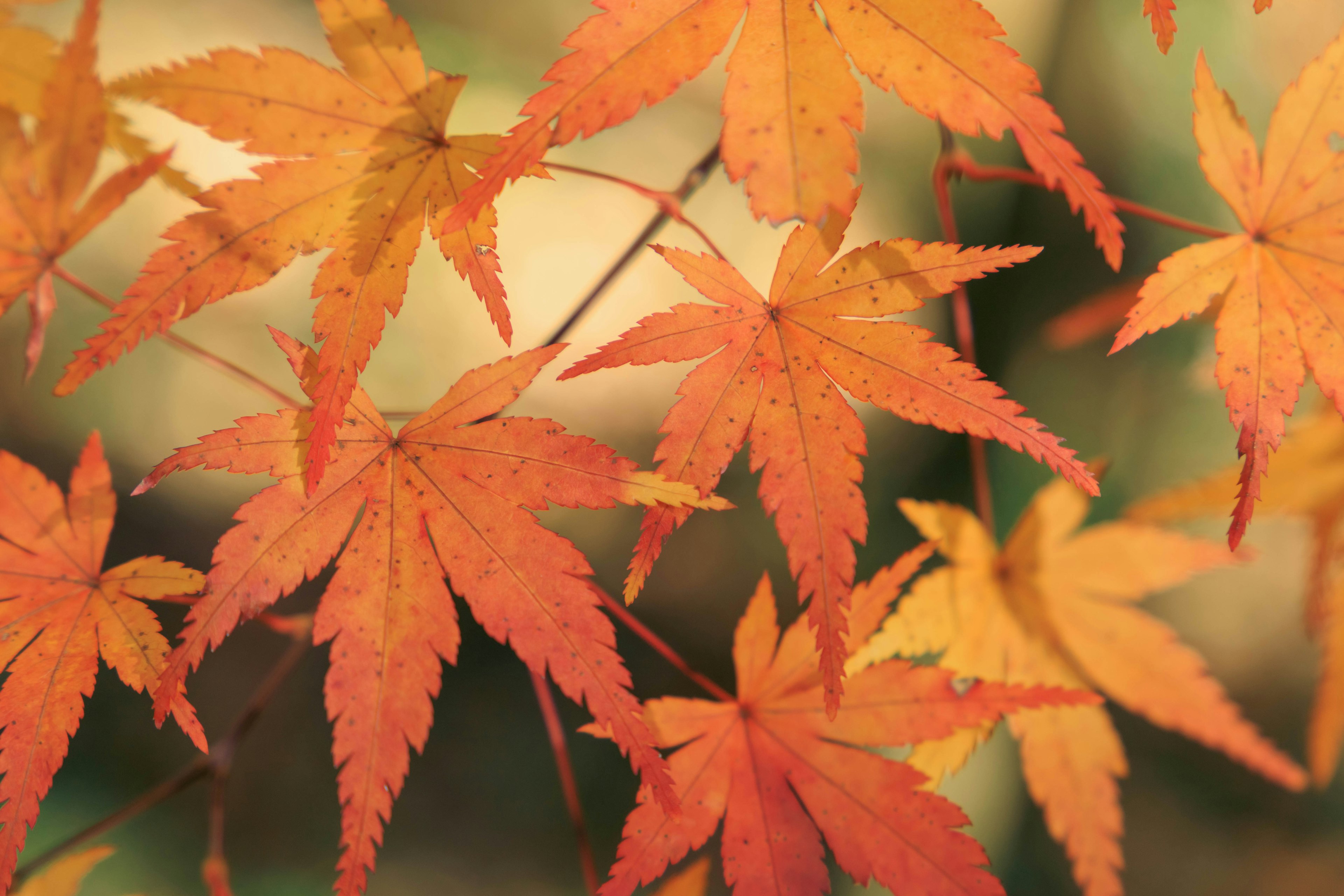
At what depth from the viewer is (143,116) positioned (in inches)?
58.2

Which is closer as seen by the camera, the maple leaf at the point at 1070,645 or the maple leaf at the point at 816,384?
the maple leaf at the point at 816,384

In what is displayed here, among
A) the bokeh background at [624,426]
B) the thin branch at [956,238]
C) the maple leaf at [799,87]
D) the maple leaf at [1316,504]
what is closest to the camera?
the maple leaf at [799,87]

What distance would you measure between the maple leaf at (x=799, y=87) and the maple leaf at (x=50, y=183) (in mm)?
415

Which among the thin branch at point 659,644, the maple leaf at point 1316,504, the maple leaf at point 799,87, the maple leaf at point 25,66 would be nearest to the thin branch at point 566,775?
the thin branch at point 659,644

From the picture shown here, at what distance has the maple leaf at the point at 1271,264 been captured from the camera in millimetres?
574

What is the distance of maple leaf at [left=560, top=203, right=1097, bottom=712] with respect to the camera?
52 centimetres

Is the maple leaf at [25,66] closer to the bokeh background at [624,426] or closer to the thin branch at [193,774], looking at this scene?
the thin branch at [193,774]

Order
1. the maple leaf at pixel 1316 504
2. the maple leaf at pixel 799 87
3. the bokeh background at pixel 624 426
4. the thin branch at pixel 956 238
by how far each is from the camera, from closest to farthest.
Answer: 1. the maple leaf at pixel 799 87
2. the thin branch at pixel 956 238
3. the maple leaf at pixel 1316 504
4. the bokeh background at pixel 624 426

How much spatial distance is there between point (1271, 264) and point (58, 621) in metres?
1.15

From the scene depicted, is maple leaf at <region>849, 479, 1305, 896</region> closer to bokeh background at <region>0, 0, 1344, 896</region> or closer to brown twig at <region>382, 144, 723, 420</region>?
brown twig at <region>382, 144, 723, 420</region>

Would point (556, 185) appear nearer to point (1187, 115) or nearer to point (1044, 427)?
point (1044, 427)

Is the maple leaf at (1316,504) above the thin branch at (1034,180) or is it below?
below

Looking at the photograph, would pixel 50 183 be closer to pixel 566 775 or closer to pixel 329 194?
pixel 329 194

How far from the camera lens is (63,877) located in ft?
2.41
